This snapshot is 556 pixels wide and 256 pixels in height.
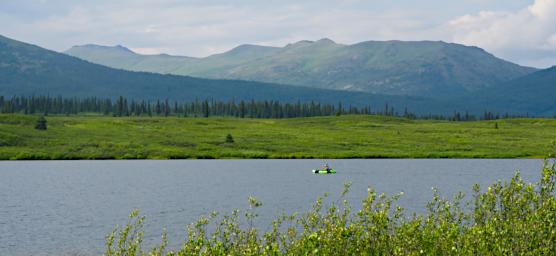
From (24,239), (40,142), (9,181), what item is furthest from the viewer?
(40,142)

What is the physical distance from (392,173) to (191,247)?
329 ft

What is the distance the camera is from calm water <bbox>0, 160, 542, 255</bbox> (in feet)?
191

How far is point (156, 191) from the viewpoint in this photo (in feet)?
310

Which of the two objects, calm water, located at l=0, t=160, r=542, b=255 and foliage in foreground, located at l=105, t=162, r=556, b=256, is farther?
calm water, located at l=0, t=160, r=542, b=255

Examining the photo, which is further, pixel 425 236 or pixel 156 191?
pixel 156 191

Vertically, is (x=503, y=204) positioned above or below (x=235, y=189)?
above

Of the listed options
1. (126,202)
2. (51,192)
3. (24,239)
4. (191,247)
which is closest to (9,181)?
(51,192)

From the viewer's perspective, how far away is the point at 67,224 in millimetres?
63562

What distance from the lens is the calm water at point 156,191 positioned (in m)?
58.1

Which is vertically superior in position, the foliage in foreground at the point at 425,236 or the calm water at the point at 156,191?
the foliage in foreground at the point at 425,236

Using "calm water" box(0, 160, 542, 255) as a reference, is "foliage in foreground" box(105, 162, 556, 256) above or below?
above

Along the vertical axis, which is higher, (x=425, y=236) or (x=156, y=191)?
(x=425, y=236)

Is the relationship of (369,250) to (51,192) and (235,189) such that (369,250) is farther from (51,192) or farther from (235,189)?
(51,192)

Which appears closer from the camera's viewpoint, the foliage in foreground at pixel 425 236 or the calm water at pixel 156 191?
the foliage in foreground at pixel 425 236
